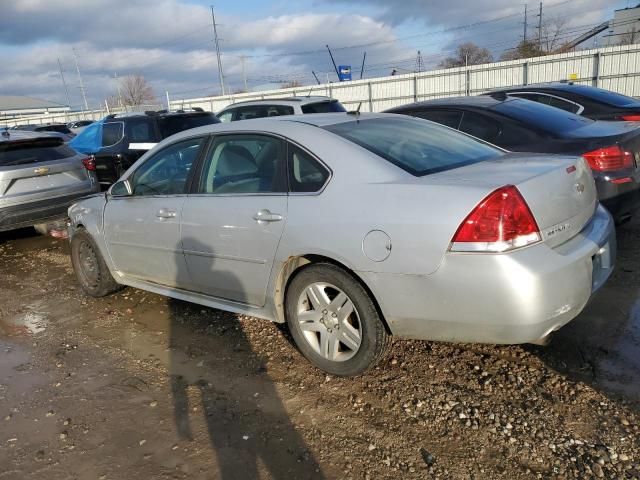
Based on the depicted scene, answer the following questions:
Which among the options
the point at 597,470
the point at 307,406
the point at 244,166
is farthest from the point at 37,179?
the point at 597,470

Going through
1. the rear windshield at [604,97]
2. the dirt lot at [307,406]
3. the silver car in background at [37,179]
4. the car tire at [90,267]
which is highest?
the rear windshield at [604,97]

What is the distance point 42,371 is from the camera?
379cm

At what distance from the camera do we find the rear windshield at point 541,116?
5117 mm

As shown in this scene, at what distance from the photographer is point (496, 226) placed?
254cm

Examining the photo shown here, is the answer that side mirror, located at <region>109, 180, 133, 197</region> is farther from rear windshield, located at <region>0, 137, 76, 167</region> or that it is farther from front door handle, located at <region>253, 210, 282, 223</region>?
rear windshield, located at <region>0, 137, 76, 167</region>

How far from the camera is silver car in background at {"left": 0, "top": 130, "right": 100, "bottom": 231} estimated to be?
6750mm

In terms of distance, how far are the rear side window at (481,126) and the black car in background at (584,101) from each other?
1.92m

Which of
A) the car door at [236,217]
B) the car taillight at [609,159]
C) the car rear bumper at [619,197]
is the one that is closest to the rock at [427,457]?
the car door at [236,217]

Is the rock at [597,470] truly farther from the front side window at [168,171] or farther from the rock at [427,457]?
the front side window at [168,171]

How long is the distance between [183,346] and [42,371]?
39.2 inches

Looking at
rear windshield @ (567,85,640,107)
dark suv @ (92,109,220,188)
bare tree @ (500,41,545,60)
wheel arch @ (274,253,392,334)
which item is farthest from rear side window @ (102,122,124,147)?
bare tree @ (500,41,545,60)

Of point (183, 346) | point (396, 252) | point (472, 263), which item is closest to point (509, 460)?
point (472, 263)

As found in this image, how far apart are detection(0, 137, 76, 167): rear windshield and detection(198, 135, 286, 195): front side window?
14.7 ft

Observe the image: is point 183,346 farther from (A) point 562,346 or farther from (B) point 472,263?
(A) point 562,346
